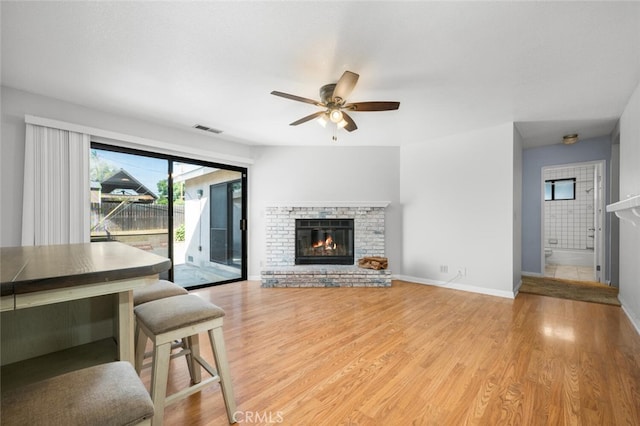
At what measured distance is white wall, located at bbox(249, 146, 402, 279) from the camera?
4.69 meters

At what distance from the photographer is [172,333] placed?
4.10ft

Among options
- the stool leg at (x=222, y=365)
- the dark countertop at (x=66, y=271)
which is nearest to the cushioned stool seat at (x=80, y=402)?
the dark countertop at (x=66, y=271)

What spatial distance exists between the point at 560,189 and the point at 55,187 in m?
9.66

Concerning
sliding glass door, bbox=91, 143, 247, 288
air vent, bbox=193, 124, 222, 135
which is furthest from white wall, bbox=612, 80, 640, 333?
sliding glass door, bbox=91, 143, 247, 288

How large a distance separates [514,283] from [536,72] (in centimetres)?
276

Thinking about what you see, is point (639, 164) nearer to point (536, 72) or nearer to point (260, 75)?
point (536, 72)

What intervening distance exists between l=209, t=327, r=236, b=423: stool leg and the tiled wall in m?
7.63

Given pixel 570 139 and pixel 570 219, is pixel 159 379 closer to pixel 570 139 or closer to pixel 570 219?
pixel 570 139

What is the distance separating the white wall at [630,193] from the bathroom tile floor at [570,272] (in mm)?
1779

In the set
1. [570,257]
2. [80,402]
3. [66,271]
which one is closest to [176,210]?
[66,271]

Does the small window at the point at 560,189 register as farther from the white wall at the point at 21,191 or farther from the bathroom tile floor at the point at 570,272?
the white wall at the point at 21,191

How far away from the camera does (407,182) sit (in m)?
4.66

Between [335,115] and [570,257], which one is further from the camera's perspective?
[570,257]

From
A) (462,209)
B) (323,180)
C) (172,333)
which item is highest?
(323,180)
